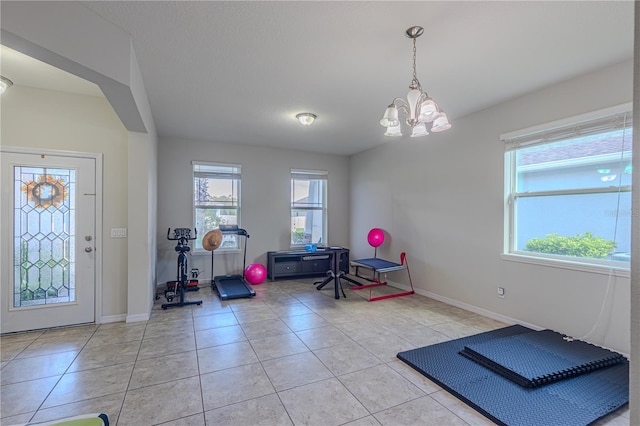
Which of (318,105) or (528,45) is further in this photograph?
(318,105)

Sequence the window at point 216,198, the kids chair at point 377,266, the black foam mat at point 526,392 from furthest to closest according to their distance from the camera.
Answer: the window at point 216,198, the kids chair at point 377,266, the black foam mat at point 526,392

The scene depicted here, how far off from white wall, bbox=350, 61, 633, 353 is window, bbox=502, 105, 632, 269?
13cm

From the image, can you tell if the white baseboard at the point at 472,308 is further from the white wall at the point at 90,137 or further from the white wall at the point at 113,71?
the white wall at the point at 90,137

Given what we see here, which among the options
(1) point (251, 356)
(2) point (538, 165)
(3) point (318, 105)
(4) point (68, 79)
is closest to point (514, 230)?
(2) point (538, 165)

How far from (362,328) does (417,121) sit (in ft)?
7.81

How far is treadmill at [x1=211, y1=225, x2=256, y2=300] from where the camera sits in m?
4.66

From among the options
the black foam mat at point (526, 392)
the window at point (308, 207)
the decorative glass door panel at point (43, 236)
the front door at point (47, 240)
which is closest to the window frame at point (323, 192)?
the window at point (308, 207)

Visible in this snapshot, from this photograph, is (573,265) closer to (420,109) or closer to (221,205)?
(420,109)

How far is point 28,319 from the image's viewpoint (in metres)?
3.34

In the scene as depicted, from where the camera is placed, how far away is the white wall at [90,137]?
330cm

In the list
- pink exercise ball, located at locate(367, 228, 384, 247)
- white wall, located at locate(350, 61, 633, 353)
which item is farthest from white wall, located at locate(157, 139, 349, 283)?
pink exercise ball, located at locate(367, 228, 384, 247)

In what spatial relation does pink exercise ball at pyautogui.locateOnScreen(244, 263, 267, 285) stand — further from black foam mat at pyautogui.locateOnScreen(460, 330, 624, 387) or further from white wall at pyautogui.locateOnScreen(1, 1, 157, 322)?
black foam mat at pyautogui.locateOnScreen(460, 330, 624, 387)

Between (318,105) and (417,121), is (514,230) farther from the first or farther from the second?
(318,105)

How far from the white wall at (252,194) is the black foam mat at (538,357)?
14.1 feet
